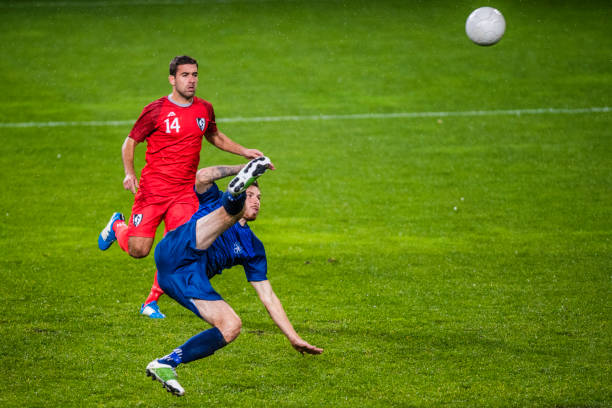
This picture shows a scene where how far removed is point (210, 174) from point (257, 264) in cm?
121

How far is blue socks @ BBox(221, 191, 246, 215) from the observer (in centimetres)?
580

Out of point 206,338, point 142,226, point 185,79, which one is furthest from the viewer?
point 142,226

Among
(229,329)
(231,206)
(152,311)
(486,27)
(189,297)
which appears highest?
(486,27)

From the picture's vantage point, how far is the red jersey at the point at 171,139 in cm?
770

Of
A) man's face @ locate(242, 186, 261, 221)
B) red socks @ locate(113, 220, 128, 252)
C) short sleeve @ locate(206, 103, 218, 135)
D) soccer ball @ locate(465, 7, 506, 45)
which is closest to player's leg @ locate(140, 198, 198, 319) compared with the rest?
red socks @ locate(113, 220, 128, 252)

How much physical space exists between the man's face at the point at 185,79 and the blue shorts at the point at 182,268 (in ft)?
5.97

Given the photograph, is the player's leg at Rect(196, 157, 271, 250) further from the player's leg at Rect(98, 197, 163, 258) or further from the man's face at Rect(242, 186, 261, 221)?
the player's leg at Rect(98, 197, 163, 258)

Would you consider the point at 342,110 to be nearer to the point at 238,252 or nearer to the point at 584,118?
the point at 584,118

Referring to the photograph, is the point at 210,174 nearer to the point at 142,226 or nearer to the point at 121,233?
the point at 142,226

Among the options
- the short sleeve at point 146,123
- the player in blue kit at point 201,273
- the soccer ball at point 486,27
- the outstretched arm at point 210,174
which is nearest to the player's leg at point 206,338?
the player in blue kit at point 201,273

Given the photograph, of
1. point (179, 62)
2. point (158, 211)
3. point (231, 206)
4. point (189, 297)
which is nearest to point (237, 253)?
point (189, 297)

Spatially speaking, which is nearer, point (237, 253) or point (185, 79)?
point (237, 253)

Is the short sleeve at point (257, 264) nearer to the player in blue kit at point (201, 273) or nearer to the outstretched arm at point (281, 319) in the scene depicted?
the outstretched arm at point (281, 319)

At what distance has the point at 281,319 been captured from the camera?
678 centimetres
